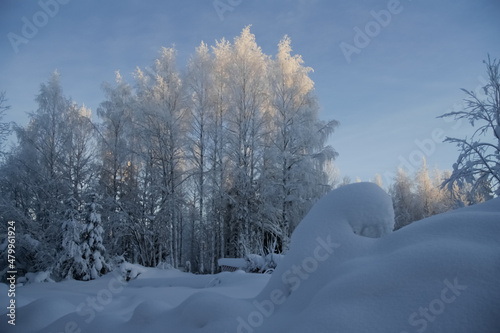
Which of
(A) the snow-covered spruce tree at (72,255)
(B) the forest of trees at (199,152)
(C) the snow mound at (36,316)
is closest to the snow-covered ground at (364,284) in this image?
(C) the snow mound at (36,316)

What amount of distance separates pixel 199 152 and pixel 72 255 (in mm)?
6667

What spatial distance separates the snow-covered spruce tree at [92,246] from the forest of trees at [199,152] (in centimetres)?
223

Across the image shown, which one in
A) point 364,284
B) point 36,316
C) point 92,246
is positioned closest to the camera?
point 364,284

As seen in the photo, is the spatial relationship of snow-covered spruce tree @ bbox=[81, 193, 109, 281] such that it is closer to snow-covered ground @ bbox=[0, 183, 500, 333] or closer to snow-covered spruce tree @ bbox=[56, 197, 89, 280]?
snow-covered spruce tree @ bbox=[56, 197, 89, 280]

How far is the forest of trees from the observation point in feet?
42.3

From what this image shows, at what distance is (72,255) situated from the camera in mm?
9328

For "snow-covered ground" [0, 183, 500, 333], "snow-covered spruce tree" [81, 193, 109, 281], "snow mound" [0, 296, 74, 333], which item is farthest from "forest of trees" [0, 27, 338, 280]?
"snow-covered ground" [0, 183, 500, 333]

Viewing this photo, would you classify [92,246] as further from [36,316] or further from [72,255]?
[36,316]

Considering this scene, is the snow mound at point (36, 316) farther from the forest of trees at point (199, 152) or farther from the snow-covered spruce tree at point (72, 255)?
the forest of trees at point (199, 152)

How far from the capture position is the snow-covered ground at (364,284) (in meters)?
1.25

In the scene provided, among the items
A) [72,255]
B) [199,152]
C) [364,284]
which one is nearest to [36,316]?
[364,284]

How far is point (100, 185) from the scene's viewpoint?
1567 centimetres

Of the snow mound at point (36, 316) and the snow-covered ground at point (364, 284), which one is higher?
the snow-covered ground at point (364, 284)

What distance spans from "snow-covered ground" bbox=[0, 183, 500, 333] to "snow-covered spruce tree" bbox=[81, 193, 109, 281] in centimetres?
739
